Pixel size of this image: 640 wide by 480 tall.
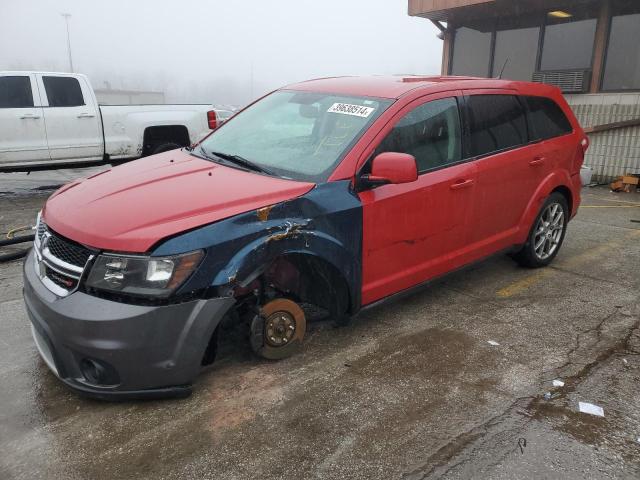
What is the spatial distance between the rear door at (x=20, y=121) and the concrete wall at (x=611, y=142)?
9.80 metres

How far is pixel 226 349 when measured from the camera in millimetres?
3266

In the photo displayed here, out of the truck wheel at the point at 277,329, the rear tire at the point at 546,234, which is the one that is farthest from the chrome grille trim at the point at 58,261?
the rear tire at the point at 546,234

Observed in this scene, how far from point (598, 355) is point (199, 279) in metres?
2.55

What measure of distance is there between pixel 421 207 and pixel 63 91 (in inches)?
281

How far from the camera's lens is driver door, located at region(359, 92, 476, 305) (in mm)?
3234

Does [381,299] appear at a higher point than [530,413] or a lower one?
higher

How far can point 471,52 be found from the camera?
46.8 ft

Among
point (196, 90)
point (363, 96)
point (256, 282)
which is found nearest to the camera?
point (256, 282)

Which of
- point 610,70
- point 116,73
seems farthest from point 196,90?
point 610,70

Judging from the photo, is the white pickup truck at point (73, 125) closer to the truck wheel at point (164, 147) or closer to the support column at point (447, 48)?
the truck wheel at point (164, 147)

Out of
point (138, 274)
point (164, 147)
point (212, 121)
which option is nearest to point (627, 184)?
point (212, 121)

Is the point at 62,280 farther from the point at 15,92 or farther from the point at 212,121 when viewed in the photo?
the point at 15,92

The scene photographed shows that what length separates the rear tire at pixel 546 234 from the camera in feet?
15.2

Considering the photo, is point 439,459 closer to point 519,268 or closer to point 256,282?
point 256,282
